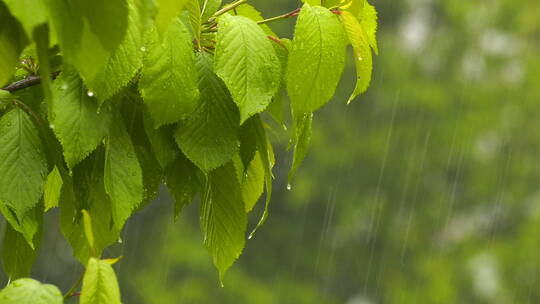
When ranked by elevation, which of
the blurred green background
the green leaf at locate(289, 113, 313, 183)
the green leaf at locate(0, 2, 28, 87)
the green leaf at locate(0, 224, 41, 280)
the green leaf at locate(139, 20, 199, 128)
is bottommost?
the blurred green background

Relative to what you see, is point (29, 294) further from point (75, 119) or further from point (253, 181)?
point (253, 181)

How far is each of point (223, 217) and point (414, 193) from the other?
Result: 492 inches

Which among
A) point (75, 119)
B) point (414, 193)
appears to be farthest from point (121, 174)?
point (414, 193)

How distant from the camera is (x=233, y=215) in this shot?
1239mm

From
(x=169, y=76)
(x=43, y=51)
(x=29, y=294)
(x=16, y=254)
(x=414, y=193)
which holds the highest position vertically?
(x=43, y=51)

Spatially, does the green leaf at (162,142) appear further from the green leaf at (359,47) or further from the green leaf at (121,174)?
the green leaf at (359,47)

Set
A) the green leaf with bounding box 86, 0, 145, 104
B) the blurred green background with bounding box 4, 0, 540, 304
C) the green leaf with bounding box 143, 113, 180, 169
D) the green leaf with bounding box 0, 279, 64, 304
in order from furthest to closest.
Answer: the blurred green background with bounding box 4, 0, 540, 304, the green leaf with bounding box 143, 113, 180, 169, the green leaf with bounding box 86, 0, 145, 104, the green leaf with bounding box 0, 279, 64, 304

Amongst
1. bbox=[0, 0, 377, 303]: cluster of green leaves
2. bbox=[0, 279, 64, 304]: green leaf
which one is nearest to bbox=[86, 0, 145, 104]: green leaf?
bbox=[0, 0, 377, 303]: cluster of green leaves

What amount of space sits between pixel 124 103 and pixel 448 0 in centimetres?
1392

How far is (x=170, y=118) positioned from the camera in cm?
113

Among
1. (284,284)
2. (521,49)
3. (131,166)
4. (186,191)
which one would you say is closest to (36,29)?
(131,166)

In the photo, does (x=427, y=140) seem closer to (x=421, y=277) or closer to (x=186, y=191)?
(x=421, y=277)

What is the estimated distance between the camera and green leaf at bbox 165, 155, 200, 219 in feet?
4.00

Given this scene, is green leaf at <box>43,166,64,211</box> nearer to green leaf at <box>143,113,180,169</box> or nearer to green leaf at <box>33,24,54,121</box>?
green leaf at <box>143,113,180,169</box>
